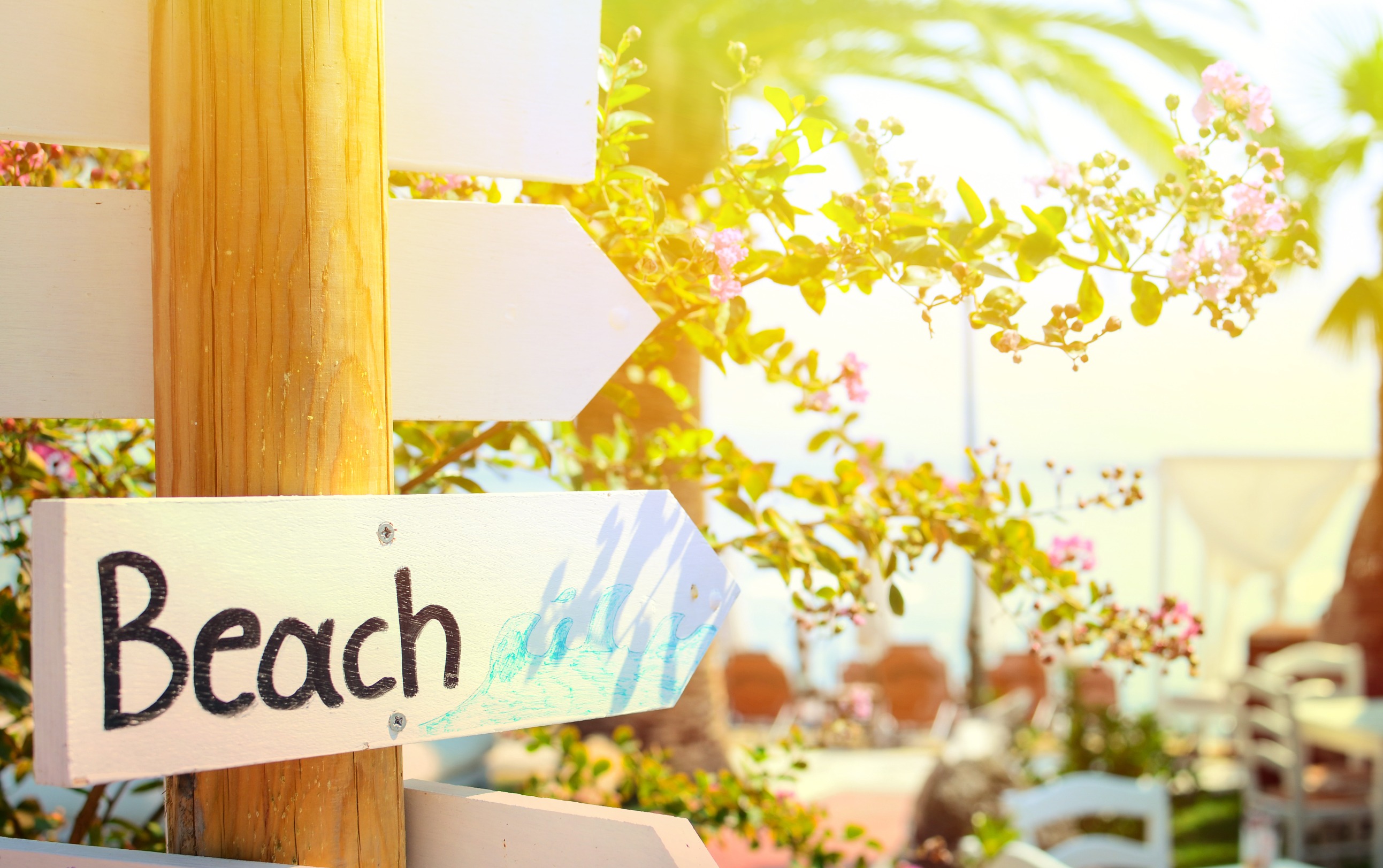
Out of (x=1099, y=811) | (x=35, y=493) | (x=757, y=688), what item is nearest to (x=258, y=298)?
(x=35, y=493)

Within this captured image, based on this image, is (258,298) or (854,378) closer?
(258,298)

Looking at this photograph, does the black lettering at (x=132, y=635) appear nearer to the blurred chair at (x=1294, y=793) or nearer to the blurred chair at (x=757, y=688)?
the blurred chair at (x=1294, y=793)

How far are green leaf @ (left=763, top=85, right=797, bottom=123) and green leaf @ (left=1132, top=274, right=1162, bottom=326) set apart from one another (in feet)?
1.11

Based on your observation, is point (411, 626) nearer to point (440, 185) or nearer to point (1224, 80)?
point (440, 185)

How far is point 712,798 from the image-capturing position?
1.47 metres

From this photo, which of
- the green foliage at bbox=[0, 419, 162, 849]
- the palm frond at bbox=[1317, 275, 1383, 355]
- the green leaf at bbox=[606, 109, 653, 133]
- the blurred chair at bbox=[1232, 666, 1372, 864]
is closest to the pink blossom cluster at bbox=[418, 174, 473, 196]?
the green leaf at bbox=[606, 109, 653, 133]

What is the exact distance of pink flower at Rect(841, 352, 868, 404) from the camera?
1129mm

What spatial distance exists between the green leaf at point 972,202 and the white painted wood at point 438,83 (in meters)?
0.31

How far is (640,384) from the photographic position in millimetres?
2422

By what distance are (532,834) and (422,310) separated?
378 mm

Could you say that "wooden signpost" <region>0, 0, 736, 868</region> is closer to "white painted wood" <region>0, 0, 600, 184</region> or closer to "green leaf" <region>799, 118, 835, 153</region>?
"white painted wood" <region>0, 0, 600, 184</region>

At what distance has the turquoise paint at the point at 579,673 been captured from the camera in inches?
24.6

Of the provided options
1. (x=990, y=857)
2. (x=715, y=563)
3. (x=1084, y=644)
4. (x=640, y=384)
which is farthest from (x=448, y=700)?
(x=990, y=857)

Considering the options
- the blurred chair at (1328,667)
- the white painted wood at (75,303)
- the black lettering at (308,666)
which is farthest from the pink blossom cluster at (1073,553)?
the blurred chair at (1328,667)
